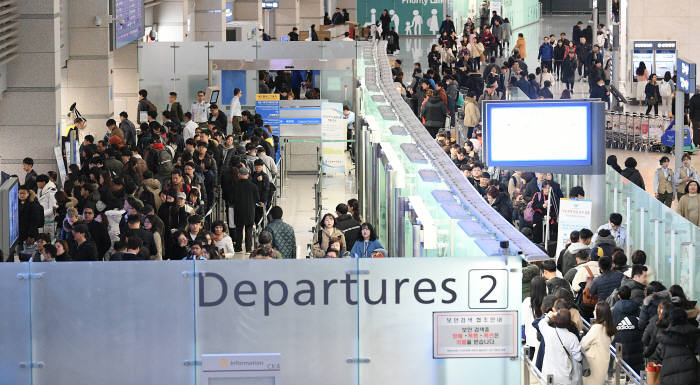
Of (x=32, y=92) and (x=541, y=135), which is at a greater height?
(x=32, y=92)

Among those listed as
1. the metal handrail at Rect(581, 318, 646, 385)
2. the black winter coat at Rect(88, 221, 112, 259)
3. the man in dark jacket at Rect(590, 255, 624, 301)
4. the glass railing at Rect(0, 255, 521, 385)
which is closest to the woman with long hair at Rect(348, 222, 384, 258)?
the man in dark jacket at Rect(590, 255, 624, 301)

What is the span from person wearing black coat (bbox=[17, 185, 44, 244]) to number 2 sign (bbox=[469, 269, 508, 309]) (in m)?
6.76

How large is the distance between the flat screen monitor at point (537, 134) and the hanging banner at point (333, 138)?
6.34m

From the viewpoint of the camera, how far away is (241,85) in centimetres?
2594

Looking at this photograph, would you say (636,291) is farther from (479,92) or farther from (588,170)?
(479,92)

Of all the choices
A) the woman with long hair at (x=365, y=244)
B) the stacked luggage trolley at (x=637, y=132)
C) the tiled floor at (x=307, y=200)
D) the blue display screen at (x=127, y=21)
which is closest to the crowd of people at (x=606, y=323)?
the woman with long hair at (x=365, y=244)

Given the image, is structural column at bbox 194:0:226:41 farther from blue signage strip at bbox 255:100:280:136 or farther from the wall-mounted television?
the wall-mounted television

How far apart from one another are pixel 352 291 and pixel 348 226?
5.25m

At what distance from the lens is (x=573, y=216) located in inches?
571

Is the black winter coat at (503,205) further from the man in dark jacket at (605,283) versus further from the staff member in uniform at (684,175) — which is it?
the man in dark jacket at (605,283)

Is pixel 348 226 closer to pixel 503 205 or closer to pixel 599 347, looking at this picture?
pixel 503 205

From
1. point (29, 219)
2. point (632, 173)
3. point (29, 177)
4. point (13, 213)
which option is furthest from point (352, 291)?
point (632, 173)

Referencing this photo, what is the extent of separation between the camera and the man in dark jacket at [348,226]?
1324 centimetres

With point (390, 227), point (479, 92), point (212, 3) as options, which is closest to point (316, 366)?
point (390, 227)
